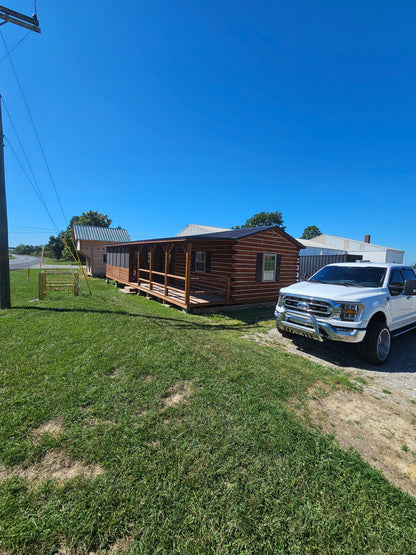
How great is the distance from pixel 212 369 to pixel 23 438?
8.11 ft

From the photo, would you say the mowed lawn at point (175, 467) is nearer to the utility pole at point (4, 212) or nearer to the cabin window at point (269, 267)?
the utility pole at point (4, 212)

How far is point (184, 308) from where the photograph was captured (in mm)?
9164

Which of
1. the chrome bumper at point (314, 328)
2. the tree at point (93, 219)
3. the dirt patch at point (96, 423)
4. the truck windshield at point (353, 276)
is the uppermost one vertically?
the tree at point (93, 219)

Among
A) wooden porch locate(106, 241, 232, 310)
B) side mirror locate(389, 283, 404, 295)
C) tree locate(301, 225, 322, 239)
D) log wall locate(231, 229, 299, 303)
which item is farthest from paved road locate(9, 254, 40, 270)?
tree locate(301, 225, 322, 239)

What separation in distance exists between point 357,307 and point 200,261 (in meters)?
8.45

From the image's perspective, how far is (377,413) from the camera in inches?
131

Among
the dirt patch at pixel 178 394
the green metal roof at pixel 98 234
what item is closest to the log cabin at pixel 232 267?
the dirt patch at pixel 178 394

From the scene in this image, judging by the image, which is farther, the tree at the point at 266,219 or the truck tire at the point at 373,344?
the tree at the point at 266,219

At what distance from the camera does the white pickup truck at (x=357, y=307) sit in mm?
4625

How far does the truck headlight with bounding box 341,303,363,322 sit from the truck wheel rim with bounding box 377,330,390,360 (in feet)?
2.87

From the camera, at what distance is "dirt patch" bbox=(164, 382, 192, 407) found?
317cm

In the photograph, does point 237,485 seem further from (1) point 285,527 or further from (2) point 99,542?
(2) point 99,542

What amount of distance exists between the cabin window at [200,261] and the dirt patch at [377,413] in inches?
280

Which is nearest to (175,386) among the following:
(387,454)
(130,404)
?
(130,404)
